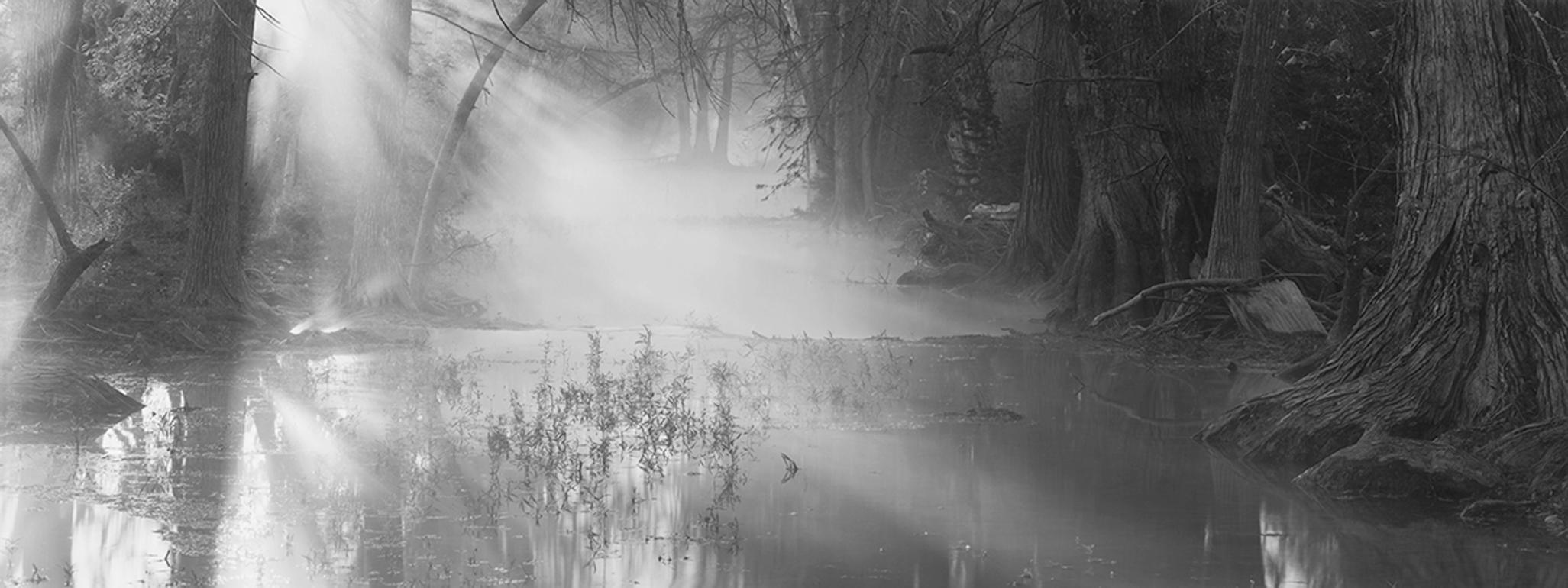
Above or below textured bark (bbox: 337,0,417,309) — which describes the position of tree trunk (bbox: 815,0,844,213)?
above

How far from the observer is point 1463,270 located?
10328 millimetres

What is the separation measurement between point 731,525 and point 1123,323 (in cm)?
1056

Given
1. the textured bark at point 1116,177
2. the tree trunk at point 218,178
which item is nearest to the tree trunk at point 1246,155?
the textured bark at point 1116,177

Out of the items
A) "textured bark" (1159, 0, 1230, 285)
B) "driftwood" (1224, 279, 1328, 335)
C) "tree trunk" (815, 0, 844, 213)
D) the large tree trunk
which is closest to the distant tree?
"tree trunk" (815, 0, 844, 213)

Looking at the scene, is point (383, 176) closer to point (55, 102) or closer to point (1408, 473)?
point (55, 102)

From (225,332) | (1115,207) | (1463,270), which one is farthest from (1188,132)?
(225,332)

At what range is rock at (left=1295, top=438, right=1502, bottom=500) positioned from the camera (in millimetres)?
9344

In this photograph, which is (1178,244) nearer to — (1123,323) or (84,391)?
(1123,323)

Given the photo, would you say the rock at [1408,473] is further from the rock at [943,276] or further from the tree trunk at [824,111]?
the tree trunk at [824,111]

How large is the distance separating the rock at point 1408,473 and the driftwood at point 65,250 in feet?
32.9

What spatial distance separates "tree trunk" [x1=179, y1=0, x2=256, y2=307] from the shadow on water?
10.9 ft

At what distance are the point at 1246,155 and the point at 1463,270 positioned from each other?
6.60 meters

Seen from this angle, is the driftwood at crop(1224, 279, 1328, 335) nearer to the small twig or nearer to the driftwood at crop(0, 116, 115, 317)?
the small twig

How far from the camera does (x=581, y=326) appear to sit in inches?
778
